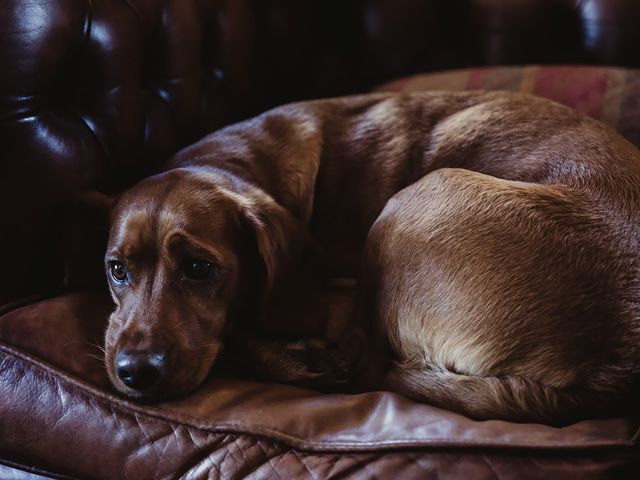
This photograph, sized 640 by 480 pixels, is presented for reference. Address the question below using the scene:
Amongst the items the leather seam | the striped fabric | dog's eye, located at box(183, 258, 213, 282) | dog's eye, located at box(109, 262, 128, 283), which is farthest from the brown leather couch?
the striped fabric

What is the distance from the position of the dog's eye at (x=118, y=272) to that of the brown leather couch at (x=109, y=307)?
104mm

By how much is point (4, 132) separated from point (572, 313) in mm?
1423

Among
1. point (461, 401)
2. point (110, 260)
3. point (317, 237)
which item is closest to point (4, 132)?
point (110, 260)

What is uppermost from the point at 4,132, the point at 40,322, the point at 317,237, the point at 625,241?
the point at 4,132

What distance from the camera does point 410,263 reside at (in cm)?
176

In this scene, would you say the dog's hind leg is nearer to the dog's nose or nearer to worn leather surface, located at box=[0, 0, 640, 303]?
the dog's nose

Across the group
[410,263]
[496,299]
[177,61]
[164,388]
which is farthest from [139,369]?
Result: [177,61]

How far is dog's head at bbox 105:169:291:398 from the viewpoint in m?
1.59

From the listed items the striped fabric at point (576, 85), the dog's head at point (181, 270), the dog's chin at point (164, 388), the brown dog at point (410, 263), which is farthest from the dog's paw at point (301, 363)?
the striped fabric at point (576, 85)

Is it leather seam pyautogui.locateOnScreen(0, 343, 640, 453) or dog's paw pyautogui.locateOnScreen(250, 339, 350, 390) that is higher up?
leather seam pyautogui.locateOnScreen(0, 343, 640, 453)

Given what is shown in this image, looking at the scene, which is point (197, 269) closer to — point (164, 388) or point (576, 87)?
point (164, 388)

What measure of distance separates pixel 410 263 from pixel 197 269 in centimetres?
55

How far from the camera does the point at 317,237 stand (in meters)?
2.26

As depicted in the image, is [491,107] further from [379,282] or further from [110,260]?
[110,260]
